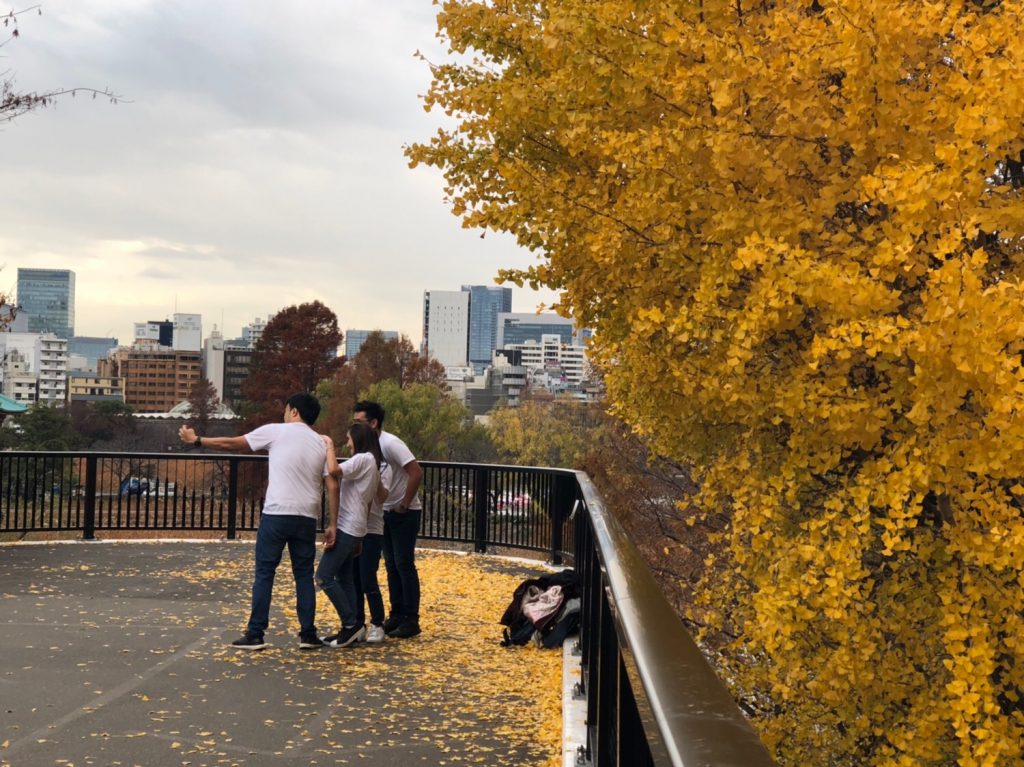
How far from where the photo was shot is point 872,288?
547 centimetres

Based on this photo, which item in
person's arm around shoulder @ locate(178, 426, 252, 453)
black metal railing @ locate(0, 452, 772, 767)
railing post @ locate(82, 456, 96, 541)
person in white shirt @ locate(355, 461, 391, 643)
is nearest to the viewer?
black metal railing @ locate(0, 452, 772, 767)

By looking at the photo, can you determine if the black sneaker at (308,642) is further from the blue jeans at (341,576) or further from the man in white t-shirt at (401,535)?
the man in white t-shirt at (401,535)

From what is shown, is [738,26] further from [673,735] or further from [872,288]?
[673,735]

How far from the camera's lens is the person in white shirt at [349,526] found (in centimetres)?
812

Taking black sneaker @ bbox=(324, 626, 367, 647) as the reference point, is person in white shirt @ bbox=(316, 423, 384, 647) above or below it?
above

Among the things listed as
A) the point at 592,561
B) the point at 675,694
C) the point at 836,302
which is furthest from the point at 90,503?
the point at 675,694

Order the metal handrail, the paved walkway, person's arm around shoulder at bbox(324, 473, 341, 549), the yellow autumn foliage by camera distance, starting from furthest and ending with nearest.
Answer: person's arm around shoulder at bbox(324, 473, 341, 549), the paved walkway, the yellow autumn foliage, the metal handrail

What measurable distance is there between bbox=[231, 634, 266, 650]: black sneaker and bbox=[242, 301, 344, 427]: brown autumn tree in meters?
73.9

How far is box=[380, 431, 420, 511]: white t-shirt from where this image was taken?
28.5ft

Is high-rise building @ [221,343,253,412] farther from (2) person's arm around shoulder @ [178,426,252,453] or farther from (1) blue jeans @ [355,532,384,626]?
(2) person's arm around shoulder @ [178,426,252,453]

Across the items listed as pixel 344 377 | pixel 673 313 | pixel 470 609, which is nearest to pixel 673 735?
pixel 673 313

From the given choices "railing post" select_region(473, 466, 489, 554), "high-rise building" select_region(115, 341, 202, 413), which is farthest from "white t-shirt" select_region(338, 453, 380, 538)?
"high-rise building" select_region(115, 341, 202, 413)

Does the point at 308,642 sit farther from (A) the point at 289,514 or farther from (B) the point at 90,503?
(B) the point at 90,503

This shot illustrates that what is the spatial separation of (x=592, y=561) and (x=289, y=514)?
10.8ft
